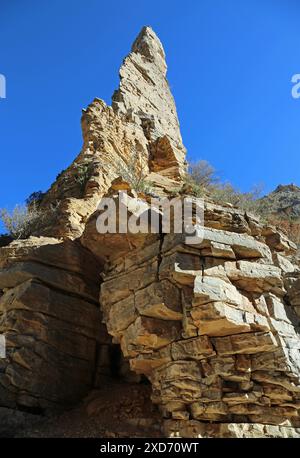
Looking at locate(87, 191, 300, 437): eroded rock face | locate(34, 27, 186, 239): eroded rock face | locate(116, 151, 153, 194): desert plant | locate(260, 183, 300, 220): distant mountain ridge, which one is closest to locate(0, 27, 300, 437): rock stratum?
locate(87, 191, 300, 437): eroded rock face

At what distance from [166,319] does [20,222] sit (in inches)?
286

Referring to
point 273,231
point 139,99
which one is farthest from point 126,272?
point 139,99

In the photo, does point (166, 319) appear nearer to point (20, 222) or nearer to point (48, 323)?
point (48, 323)

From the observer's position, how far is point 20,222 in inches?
470

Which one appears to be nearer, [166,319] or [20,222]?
[166,319]

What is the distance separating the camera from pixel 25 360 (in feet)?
24.9

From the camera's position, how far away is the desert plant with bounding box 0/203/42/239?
1161 centimetres

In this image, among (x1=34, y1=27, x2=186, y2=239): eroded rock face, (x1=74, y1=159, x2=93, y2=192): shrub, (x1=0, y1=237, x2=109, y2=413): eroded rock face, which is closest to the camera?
(x1=0, y1=237, x2=109, y2=413): eroded rock face

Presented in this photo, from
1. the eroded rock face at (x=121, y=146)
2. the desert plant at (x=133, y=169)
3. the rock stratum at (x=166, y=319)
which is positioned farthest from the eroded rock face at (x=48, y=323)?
the desert plant at (x=133, y=169)

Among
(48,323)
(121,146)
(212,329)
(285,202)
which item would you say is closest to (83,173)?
(121,146)

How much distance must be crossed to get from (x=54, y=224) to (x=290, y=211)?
49.3 feet

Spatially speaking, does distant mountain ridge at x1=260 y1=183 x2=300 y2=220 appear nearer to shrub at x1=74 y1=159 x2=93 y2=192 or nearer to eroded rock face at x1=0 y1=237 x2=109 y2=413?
shrub at x1=74 y1=159 x2=93 y2=192

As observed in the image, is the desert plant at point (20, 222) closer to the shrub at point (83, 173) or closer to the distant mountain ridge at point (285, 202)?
the shrub at point (83, 173)

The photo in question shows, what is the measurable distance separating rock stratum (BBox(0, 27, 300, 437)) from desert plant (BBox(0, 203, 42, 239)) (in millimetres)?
1209
